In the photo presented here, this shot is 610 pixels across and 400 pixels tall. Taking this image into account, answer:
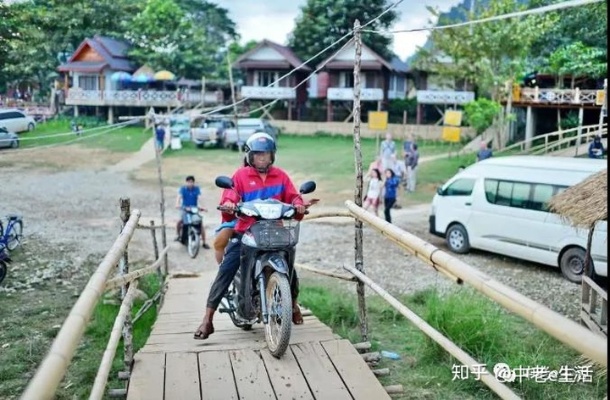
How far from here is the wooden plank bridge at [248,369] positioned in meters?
3.00

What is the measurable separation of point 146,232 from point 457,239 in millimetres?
5083

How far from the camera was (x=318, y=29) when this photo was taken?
20.6m

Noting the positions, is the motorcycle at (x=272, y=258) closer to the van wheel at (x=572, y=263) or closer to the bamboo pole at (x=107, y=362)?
the bamboo pole at (x=107, y=362)

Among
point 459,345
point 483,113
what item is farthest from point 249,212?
point 483,113

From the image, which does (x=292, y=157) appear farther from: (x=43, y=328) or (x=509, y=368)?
(x=509, y=368)

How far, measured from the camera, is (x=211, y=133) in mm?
20469

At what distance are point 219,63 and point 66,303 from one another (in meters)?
21.3

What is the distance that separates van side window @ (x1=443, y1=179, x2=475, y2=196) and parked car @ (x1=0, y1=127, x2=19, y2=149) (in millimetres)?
6188

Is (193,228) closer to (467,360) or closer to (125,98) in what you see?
(125,98)

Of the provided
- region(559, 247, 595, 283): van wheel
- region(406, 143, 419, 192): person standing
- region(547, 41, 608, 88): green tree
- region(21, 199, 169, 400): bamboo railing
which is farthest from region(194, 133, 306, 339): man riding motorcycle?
region(406, 143, 419, 192): person standing

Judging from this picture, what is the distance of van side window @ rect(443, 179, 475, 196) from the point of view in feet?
31.4

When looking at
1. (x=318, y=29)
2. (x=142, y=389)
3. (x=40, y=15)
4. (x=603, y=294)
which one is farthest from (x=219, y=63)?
(x=142, y=389)

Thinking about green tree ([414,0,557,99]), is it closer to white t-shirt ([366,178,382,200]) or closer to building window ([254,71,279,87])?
building window ([254,71,279,87])

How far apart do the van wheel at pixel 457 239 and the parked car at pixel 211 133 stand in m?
11.8
